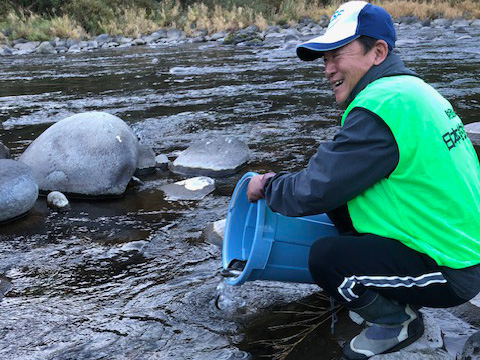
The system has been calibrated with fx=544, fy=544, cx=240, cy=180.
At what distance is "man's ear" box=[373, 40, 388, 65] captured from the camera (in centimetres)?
199

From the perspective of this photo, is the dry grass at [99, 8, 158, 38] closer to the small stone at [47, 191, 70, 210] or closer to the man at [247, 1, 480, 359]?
the small stone at [47, 191, 70, 210]

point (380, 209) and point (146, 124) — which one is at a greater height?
point (380, 209)

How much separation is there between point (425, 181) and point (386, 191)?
0.13 m

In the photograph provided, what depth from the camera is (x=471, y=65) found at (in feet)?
34.4

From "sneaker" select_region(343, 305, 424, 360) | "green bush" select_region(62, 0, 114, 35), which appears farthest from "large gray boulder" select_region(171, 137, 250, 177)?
"green bush" select_region(62, 0, 114, 35)

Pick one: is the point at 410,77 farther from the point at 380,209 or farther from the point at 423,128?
the point at 380,209

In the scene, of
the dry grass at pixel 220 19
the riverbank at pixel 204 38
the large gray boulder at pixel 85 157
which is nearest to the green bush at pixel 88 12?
the riverbank at pixel 204 38

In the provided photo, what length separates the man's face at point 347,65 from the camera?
2.02m

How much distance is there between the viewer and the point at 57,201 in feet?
13.1

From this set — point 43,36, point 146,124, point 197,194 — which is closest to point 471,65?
point 146,124

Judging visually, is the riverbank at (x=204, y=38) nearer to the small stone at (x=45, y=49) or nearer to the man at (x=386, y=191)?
the small stone at (x=45, y=49)

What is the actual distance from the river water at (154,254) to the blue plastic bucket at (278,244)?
251 mm

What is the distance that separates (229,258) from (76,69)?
10.6 meters

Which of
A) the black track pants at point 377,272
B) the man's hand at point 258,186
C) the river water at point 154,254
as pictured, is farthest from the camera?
the river water at point 154,254
